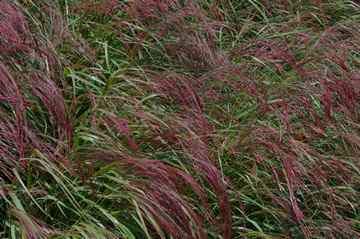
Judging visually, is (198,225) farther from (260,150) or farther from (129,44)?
(129,44)

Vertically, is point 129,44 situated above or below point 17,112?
below

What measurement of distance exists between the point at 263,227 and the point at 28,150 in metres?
1.01

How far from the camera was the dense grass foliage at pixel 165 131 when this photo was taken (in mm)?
2014

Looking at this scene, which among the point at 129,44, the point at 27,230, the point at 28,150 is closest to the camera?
the point at 27,230

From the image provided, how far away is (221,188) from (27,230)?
0.70 m

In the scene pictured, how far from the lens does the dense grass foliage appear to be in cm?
201

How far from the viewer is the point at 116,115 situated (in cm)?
242

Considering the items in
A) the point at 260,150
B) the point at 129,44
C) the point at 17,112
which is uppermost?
the point at 17,112

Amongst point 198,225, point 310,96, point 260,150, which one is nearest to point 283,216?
point 260,150

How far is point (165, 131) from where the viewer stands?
230 cm

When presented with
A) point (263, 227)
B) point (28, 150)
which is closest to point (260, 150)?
point (263, 227)

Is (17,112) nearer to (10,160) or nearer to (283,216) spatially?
(10,160)

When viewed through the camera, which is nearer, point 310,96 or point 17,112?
point 17,112

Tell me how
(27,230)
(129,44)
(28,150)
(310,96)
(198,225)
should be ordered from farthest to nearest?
(129,44), (310,96), (28,150), (198,225), (27,230)
